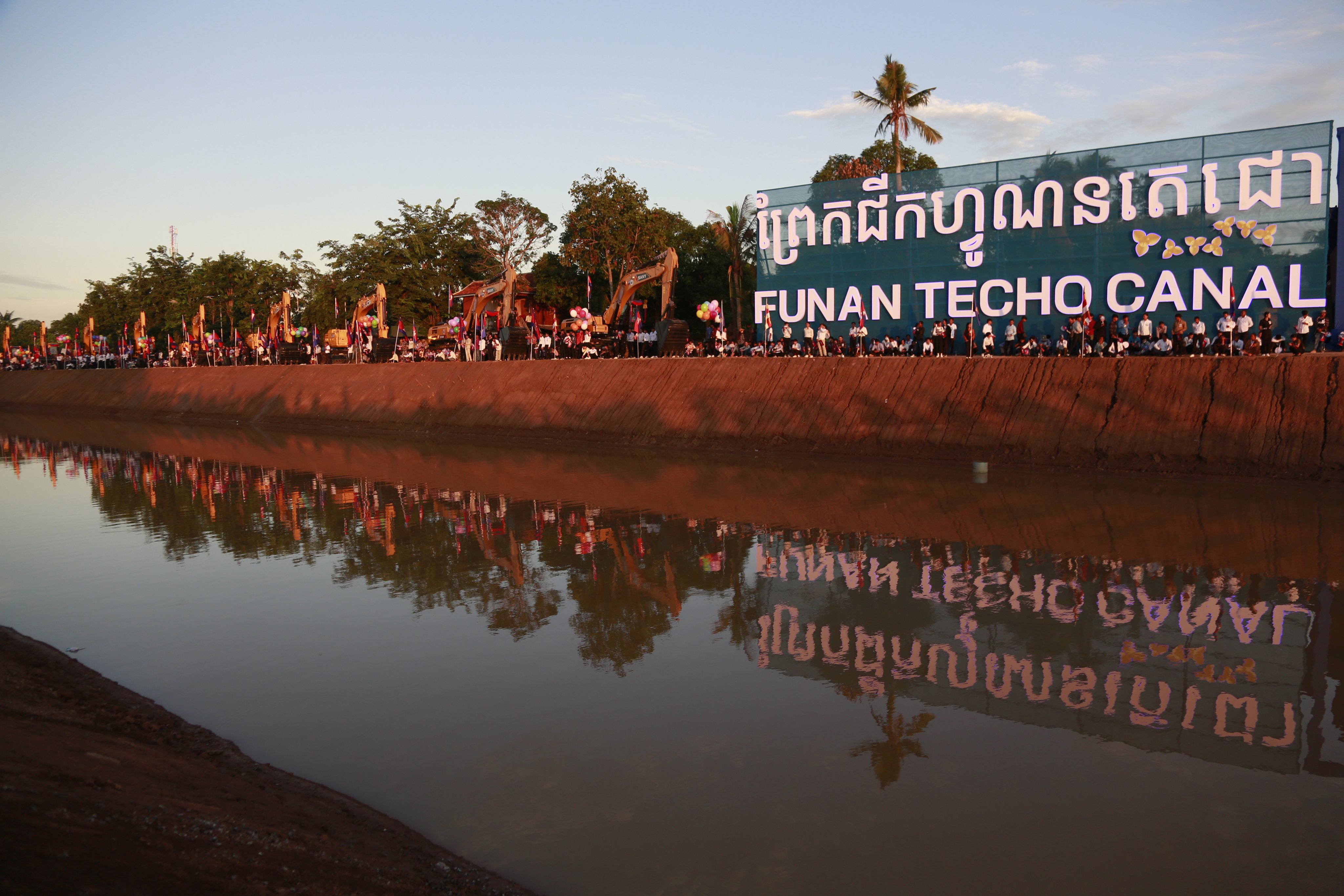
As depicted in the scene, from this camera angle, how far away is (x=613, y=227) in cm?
5678

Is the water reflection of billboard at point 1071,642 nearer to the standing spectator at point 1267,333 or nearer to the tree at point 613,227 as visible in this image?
the standing spectator at point 1267,333

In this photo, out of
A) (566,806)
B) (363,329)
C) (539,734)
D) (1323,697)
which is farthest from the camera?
(363,329)

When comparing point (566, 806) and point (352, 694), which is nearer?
point (566, 806)

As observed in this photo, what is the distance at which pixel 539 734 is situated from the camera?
7.71 metres

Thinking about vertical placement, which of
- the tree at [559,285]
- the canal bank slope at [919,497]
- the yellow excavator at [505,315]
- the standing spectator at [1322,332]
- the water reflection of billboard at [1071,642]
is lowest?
the water reflection of billboard at [1071,642]

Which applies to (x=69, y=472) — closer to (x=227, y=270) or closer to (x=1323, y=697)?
(x=1323, y=697)

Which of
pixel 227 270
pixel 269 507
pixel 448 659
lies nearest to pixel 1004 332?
pixel 269 507

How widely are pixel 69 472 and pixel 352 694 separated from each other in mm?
24678

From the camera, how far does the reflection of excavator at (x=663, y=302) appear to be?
37.5 meters

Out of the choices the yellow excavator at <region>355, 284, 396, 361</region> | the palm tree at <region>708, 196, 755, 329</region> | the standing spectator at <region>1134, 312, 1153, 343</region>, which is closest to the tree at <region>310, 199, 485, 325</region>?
the yellow excavator at <region>355, 284, 396, 361</region>

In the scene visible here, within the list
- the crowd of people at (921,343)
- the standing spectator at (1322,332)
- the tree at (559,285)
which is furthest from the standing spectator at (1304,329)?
the tree at (559,285)

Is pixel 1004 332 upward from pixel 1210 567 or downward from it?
upward

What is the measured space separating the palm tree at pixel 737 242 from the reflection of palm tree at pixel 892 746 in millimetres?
49613

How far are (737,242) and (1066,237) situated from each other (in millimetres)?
28004
